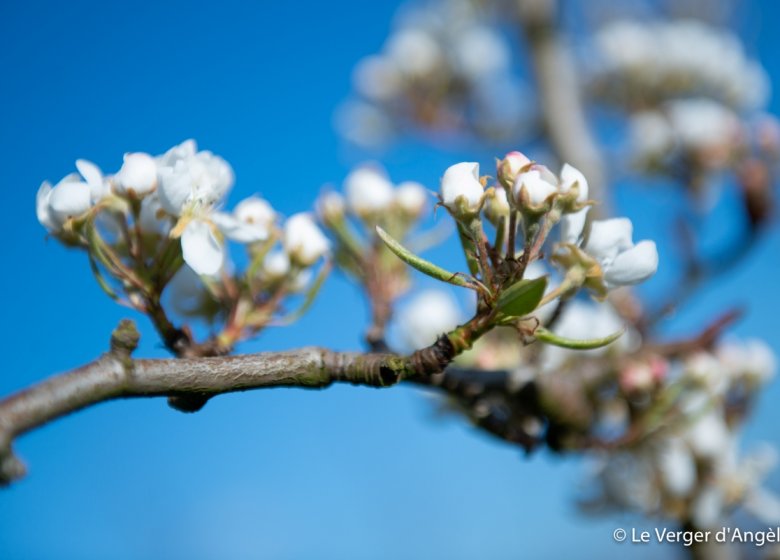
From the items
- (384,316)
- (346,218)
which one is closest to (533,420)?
(384,316)

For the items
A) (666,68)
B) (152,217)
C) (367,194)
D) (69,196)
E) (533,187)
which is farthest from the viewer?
(666,68)

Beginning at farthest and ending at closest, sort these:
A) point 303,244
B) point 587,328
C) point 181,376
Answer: point 587,328
point 303,244
point 181,376

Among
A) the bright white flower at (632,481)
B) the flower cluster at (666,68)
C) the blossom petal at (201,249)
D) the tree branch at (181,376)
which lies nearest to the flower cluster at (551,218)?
the tree branch at (181,376)

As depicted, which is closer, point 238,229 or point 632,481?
point 238,229

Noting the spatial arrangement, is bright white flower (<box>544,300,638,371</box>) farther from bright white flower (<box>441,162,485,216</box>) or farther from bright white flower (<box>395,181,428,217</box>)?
bright white flower (<box>441,162,485,216</box>)

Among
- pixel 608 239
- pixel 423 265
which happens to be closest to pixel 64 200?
pixel 423 265

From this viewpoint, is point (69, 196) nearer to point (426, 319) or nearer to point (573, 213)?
point (573, 213)

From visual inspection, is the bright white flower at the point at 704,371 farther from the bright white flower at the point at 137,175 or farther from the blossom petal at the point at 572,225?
the bright white flower at the point at 137,175
